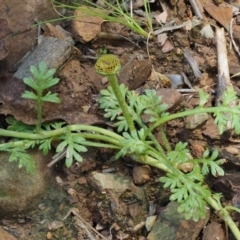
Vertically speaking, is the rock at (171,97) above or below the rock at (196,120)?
above

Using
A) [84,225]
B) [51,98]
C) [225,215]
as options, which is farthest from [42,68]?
[225,215]

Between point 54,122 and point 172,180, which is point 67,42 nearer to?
point 54,122

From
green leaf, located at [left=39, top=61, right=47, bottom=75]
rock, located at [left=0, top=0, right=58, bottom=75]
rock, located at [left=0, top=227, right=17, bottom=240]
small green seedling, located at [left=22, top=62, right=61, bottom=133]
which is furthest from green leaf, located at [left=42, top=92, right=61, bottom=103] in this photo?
rock, located at [left=0, top=227, right=17, bottom=240]

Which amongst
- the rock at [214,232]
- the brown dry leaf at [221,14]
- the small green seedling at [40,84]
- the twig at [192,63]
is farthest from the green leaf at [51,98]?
the brown dry leaf at [221,14]

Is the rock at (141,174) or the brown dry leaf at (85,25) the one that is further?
the brown dry leaf at (85,25)

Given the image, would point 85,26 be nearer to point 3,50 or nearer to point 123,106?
point 3,50

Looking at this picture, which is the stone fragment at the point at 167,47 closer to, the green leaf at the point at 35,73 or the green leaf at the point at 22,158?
the green leaf at the point at 35,73

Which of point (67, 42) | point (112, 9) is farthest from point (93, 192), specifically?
point (112, 9)
